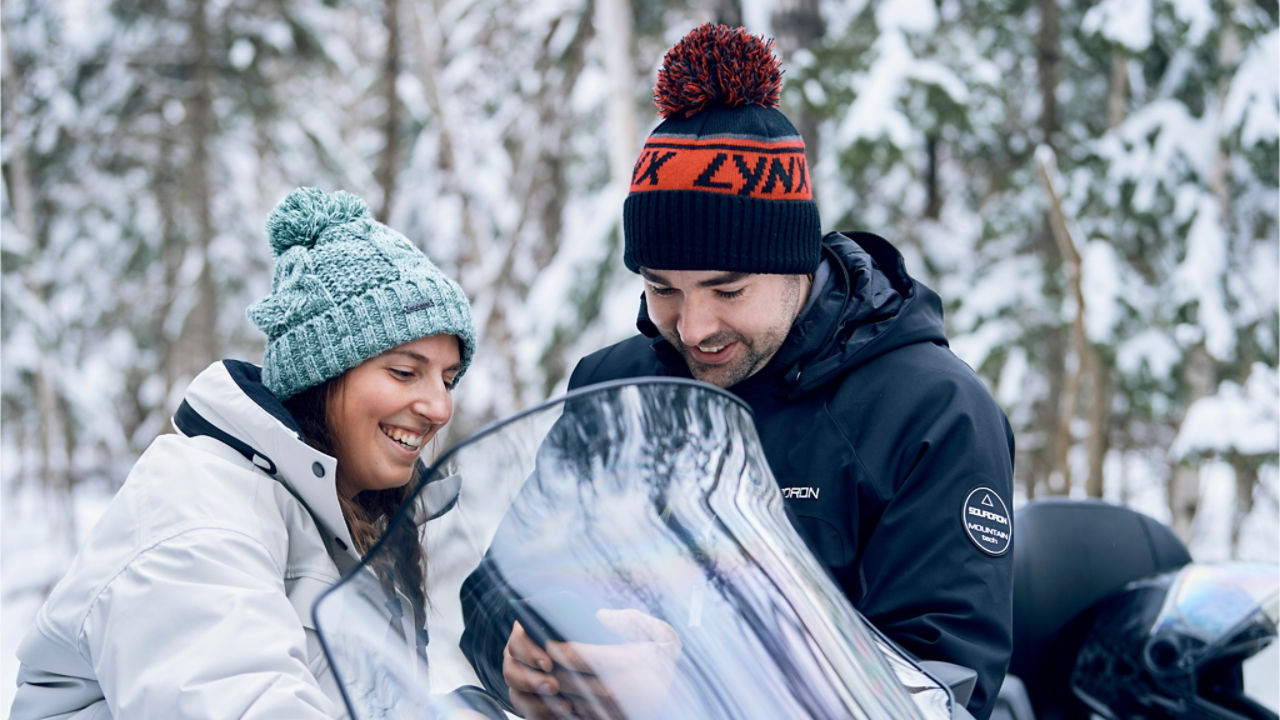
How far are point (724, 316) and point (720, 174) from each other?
0.93 ft

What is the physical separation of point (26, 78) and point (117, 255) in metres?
3.68

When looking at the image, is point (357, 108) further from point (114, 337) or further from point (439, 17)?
point (114, 337)

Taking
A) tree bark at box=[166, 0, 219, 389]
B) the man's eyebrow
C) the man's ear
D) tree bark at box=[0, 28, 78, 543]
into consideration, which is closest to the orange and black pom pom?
the man's eyebrow

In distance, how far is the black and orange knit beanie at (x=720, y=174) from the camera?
82.5 inches

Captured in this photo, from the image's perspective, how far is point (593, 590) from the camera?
1.09 m

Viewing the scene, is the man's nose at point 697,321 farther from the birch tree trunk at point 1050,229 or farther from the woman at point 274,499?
the birch tree trunk at point 1050,229

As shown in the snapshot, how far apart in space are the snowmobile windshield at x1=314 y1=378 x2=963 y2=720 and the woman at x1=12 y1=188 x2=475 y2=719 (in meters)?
0.05

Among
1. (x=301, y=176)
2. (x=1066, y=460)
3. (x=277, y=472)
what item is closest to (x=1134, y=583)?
(x=277, y=472)

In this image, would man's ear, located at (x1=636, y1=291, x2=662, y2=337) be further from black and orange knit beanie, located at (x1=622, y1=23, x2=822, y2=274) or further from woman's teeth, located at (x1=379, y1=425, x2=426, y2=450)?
woman's teeth, located at (x1=379, y1=425, x2=426, y2=450)

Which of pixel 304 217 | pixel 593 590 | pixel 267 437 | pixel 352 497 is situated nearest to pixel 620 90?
pixel 304 217

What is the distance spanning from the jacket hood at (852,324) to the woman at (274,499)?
2.14 ft

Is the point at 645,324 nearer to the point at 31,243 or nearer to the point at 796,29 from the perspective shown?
the point at 796,29

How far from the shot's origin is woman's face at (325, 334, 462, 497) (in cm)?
172

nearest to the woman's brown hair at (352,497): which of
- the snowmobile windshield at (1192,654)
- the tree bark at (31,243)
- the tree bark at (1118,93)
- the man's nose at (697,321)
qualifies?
the man's nose at (697,321)
